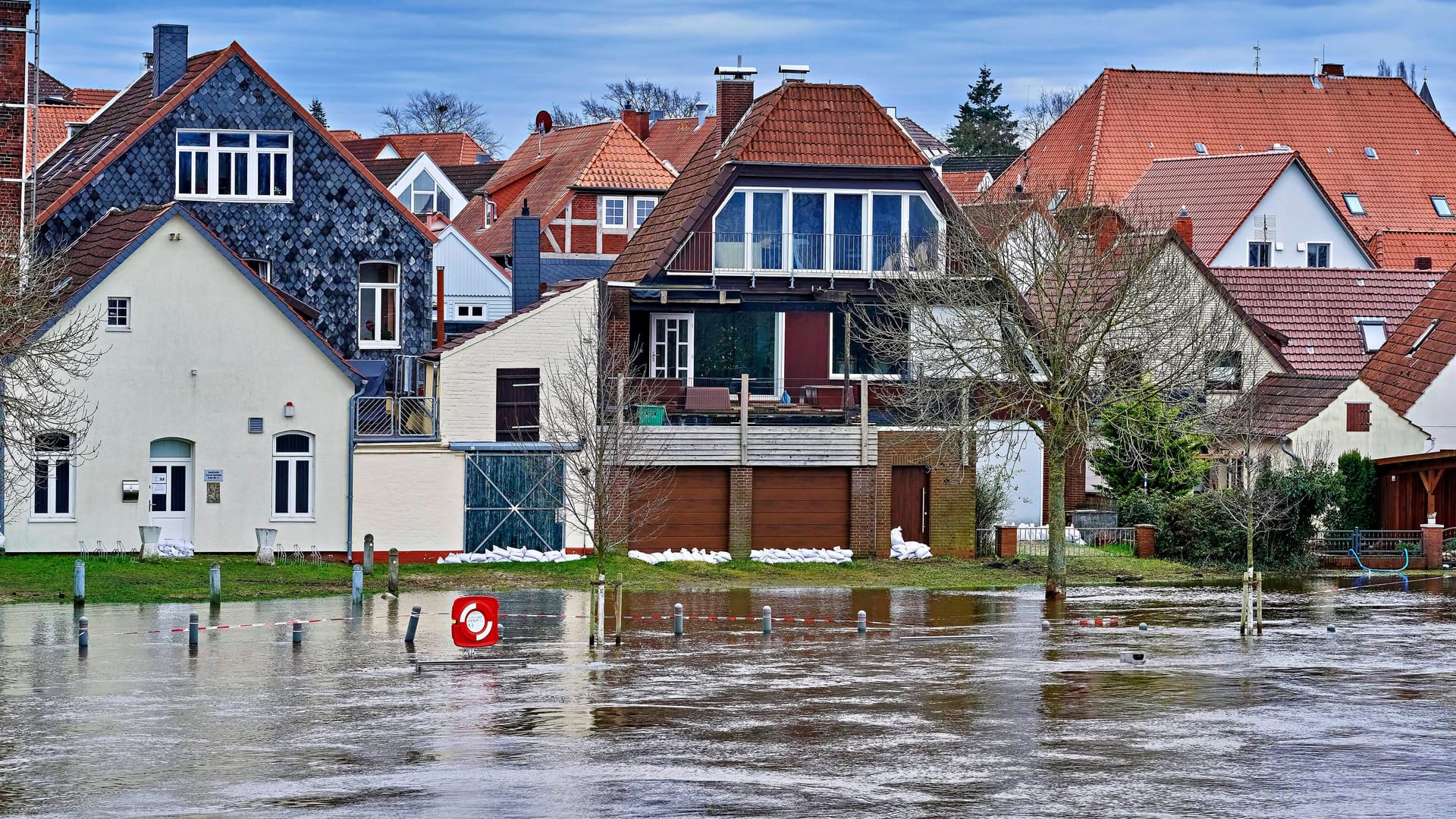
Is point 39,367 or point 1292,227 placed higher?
point 1292,227

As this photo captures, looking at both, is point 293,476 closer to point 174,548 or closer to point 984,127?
point 174,548

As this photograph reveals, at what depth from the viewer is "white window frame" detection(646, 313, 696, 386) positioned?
47.5m

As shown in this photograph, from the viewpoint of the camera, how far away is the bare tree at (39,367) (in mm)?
34688

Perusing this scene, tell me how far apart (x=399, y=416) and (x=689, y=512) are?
6.71 m

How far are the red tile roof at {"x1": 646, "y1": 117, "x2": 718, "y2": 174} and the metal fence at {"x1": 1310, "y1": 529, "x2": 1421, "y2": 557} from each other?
42362 millimetres

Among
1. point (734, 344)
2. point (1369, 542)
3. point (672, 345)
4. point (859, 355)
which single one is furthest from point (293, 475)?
point (1369, 542)

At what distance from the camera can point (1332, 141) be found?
77.2m

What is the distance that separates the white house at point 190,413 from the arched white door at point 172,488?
0.10ft

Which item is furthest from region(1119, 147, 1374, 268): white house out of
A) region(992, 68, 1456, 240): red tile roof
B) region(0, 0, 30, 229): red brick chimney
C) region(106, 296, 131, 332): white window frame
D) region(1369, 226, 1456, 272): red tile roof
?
region(0, 0, 30, 229): red brick chimney

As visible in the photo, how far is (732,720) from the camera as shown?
71.7 feet

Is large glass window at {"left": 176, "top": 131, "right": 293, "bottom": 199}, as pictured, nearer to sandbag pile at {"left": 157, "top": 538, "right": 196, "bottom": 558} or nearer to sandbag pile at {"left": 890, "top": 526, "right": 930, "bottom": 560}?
sandbag pile at {"left": 157, "top": 538, "right": 196, "bottom": 558}

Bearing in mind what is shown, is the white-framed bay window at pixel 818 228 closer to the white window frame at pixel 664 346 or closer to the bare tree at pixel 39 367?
the white window frame at pixel 664 346

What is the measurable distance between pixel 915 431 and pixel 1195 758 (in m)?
24.8

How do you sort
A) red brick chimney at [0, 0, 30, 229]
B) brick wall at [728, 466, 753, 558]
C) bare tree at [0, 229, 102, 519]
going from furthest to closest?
brick wall at [728, 466, 753, 558] < red brick chimney at [0, 0, 30, 229] < bare tree at [0, 229, 102, 519]
